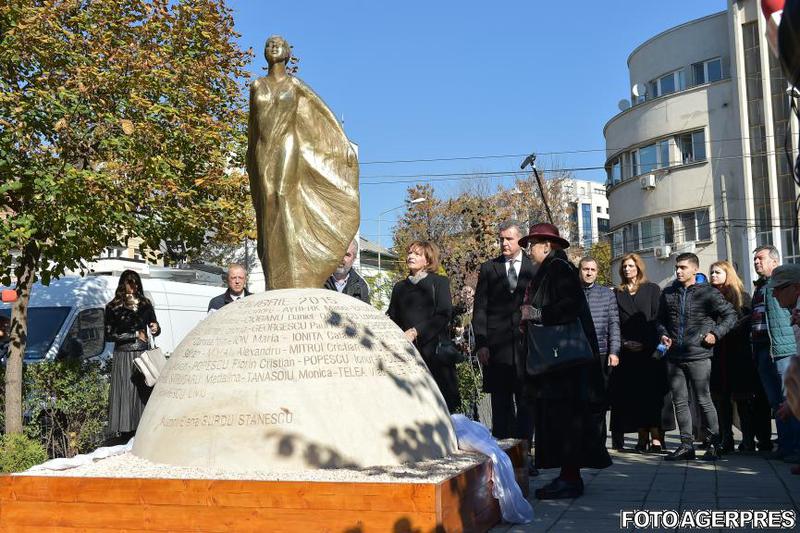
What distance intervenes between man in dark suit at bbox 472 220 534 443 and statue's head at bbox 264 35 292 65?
2472 mm

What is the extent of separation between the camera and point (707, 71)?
31.8 metres

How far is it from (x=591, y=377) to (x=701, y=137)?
27551 millimetres

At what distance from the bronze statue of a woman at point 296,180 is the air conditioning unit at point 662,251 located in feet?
91.0

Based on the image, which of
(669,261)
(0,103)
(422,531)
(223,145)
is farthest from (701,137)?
(422,531)

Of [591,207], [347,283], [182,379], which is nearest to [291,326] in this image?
[182,379]

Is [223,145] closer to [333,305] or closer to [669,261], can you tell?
[333,305]

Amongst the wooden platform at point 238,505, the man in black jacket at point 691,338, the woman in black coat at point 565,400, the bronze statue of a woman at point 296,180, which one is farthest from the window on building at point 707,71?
the wooden platform at point 238,505

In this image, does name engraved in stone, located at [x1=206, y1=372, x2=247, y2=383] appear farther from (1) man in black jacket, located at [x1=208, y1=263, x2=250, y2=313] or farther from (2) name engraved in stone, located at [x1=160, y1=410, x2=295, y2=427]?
(1) man in black jacket, located at [x1=208, y1=263, x2=250, y2=313]

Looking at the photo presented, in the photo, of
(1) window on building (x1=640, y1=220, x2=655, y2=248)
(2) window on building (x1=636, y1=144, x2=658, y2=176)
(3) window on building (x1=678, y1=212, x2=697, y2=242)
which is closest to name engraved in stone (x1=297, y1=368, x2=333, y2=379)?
(3) window on building (x1=678, y1=212, x2=697, y2=242)

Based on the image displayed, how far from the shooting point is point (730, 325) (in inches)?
337

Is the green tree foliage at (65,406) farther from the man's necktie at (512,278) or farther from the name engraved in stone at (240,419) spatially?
the man's necktie at (512,278)

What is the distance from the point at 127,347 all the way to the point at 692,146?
89.8ft

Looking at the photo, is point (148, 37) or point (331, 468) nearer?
point (331, 468)

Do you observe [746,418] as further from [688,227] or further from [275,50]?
[688,227]
